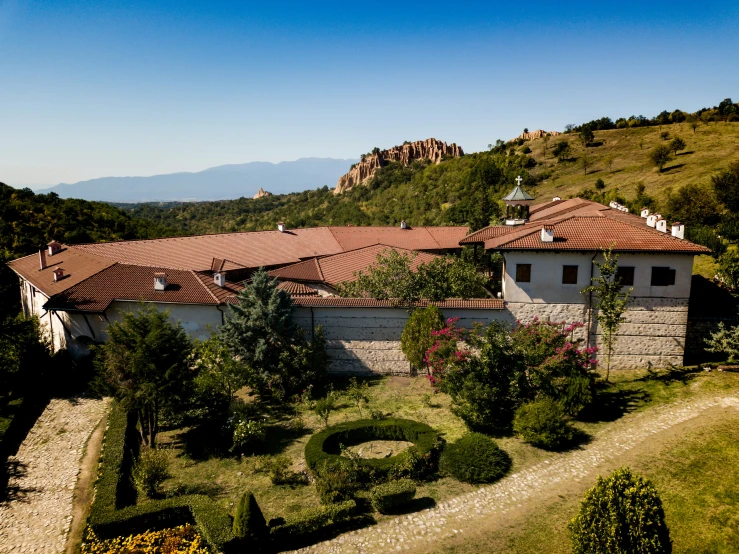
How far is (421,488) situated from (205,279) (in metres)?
16.8

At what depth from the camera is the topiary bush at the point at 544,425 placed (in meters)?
15.8

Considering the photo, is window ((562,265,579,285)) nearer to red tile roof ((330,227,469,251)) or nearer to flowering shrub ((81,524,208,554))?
flowering shrub ((81,524,208,554))

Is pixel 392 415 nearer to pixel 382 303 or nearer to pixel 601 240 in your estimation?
pixel 382 303

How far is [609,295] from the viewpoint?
19.9m

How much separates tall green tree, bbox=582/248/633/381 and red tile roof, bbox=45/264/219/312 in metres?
17.3

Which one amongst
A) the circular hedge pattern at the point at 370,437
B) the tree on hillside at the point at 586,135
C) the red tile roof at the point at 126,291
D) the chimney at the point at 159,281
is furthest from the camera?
the tree on hillside at the point at 586,135

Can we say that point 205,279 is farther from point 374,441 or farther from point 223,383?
point 374,441

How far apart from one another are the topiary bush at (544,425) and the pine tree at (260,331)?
10071 mm

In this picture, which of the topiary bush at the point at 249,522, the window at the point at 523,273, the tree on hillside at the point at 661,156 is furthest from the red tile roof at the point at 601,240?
the tree on hillside at the point at 661,156

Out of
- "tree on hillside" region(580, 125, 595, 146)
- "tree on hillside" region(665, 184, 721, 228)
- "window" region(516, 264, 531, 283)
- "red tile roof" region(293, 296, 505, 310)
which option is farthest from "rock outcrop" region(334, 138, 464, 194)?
"window" region(516, 264, 531, 283)

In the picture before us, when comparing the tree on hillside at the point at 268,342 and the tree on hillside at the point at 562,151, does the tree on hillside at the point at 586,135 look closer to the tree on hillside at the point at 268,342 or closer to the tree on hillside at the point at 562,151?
the tree on hillside at the point at 562,151

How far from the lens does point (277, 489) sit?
47.4 ft

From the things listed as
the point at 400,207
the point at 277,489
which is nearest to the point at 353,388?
the point at 277,489

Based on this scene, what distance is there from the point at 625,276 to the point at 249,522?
18.4 metres
